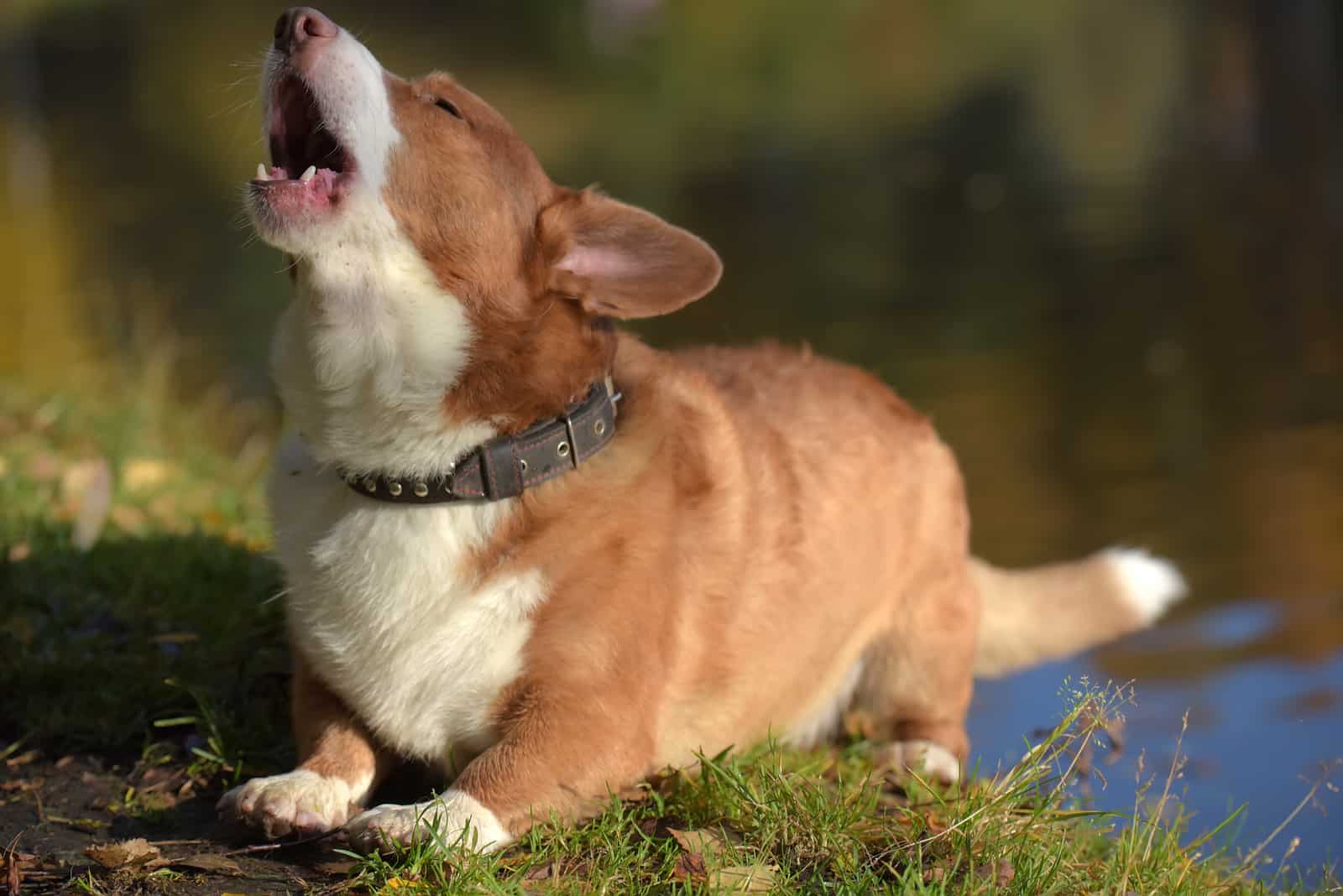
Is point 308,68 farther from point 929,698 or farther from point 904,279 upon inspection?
point 904,279

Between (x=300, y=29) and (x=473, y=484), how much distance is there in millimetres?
959

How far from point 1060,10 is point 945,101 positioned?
6.17 meters

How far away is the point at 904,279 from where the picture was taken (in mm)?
9961

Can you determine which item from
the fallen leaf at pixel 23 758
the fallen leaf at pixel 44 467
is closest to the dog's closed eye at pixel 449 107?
the fallen leaf at pixel 23 758

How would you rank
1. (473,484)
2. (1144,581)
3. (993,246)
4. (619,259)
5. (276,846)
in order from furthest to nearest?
(993,246) < (1144,581) < (619,259) < (473,484) < (276,846)

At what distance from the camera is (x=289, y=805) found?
9.57ft

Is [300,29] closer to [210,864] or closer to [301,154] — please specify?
[301,154]

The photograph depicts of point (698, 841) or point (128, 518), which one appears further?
point (128, 518)

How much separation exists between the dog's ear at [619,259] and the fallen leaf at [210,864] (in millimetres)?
1246

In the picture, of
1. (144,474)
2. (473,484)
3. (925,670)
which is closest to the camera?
(473,484)

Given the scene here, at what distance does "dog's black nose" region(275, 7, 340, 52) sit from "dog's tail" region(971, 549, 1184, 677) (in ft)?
7.65

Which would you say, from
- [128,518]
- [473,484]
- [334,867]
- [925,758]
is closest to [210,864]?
[334,867]

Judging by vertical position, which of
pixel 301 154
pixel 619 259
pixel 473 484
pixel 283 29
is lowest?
pixel 473 484

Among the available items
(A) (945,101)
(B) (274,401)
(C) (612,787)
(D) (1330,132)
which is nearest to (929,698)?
(C) (612,787)
